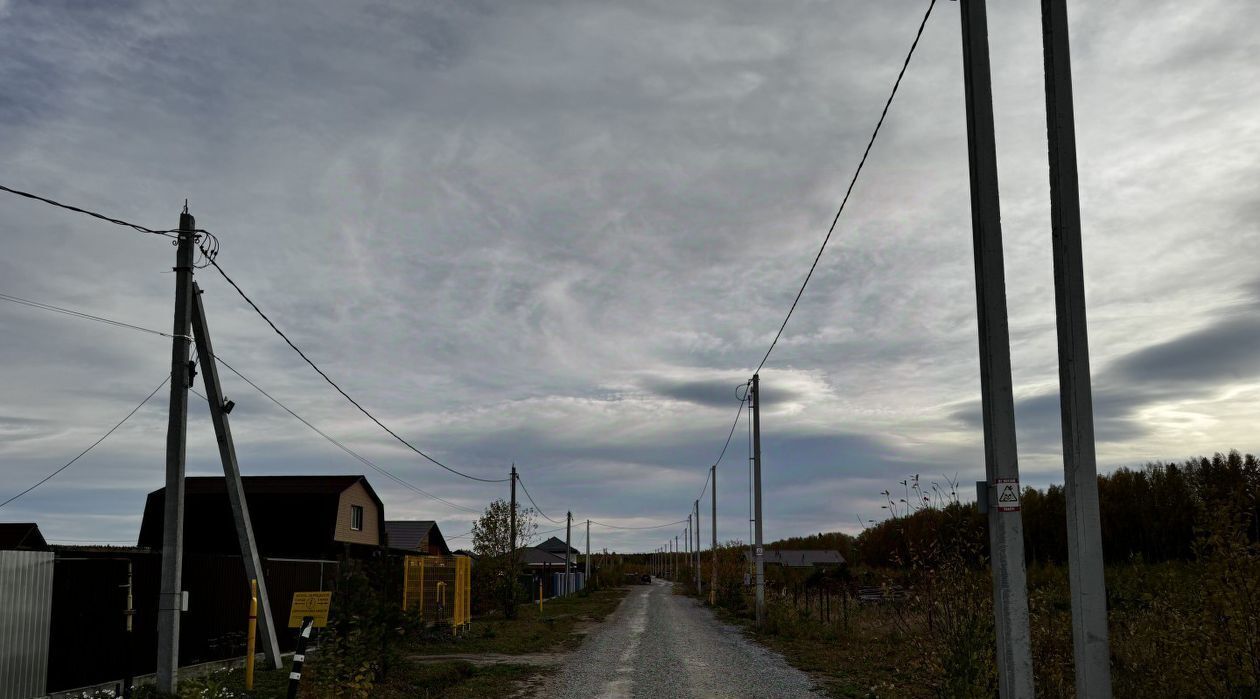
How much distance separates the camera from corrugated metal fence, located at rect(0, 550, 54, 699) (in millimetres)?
13266

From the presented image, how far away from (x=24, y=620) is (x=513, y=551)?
25537 millimetres

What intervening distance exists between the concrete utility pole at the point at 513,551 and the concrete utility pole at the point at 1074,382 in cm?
2929

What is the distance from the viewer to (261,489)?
43969mm

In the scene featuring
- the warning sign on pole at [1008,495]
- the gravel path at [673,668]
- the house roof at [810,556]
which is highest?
the warning sign on pole at [1008,495]

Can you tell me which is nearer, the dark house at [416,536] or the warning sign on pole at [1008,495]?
the warning sign on pole at [1008,495]

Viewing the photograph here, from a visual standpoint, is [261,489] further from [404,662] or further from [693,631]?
[404,662]

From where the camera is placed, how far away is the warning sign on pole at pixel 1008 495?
7.16m

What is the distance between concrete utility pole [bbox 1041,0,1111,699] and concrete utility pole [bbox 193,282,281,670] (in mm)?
12227

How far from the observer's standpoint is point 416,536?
5709 cm

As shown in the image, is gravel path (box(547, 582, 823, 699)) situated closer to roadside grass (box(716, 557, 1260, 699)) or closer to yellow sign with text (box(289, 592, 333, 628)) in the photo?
roadside grass (box(716, 557, 1260, 699))

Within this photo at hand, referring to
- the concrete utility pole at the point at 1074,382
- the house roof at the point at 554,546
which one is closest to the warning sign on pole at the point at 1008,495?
the concrete utility pole at the point at 1074,382

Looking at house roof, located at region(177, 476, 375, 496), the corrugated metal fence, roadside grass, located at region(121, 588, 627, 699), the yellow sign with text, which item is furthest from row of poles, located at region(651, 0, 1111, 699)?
house roof, located at region(177, 476, 375, 496)

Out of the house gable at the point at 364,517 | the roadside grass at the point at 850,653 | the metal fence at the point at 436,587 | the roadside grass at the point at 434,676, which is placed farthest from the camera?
the house gable at the point at 364,517

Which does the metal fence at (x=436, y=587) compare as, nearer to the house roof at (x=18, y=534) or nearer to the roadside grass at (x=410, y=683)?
the roadside grass at (x=410, y=683)
